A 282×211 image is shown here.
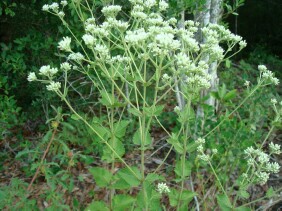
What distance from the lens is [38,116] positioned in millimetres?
4551

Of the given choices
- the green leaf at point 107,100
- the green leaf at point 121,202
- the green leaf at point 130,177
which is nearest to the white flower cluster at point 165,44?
the green leaf at point 107,100

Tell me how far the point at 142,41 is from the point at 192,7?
4.91 ft

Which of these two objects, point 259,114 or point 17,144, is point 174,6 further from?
point 17,144

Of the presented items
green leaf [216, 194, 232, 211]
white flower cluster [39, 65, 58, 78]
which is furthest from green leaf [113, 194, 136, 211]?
white flower cluster [39, 65, 58, 78]

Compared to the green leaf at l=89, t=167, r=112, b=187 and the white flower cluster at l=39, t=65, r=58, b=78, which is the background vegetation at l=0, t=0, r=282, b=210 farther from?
the white flower cluster at l=39, t=65, r=58, b=78

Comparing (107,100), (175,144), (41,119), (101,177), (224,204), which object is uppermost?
(107,100)

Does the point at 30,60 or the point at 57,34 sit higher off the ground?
the point at 57,34

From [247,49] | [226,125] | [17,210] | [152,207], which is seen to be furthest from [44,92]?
[247,49]

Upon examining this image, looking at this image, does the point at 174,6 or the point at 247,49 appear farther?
the point at 247,49

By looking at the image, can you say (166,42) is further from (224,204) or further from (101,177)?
(224,204)

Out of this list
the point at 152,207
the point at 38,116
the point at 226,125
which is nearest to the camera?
the point at 152,207

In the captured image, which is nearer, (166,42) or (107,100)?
(166,42)

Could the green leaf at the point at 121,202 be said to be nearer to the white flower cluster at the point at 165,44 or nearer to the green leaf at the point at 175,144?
the green leaf at the point at 175,144

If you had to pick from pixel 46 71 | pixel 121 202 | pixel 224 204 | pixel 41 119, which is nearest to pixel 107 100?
pixel 46 71
